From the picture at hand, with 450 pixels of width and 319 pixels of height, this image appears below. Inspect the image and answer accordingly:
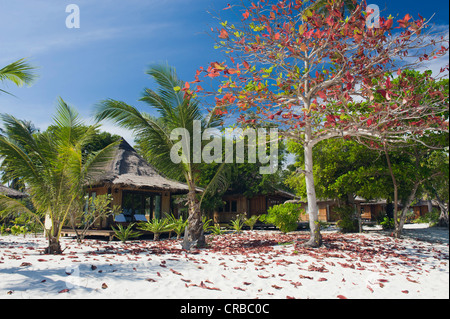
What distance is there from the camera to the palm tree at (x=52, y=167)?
7.39 meters

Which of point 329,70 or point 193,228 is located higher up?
point 329,70

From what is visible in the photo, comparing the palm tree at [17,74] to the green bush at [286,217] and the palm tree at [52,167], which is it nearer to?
the palm tree at [52,167]

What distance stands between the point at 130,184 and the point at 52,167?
526 centimetres

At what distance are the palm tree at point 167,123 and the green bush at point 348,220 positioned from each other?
27.2 feet

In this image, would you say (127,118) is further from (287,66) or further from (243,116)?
(287,66)

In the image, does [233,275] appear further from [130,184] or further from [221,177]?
[130,184]

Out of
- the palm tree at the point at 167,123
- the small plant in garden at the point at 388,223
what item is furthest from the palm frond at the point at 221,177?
the small plant in garden at the point at 388,223

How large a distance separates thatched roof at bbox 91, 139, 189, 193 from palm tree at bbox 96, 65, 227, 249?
153 inches

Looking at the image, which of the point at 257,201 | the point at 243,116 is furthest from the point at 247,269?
the point at 257,201

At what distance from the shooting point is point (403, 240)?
1127 centimetres

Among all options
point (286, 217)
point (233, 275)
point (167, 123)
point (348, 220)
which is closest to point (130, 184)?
point (167, 123)

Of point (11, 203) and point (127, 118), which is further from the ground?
point (127, 118)

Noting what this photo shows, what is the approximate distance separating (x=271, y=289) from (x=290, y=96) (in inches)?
217

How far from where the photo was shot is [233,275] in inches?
227
